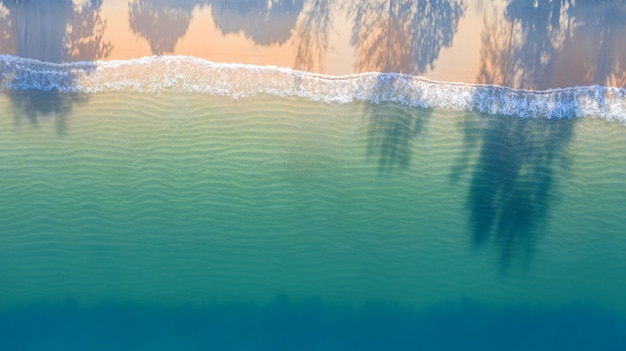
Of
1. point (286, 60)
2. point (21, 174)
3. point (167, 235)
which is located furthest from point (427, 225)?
point (21, 174)

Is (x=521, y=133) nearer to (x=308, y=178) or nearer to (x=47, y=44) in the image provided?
(x=308, y=178)

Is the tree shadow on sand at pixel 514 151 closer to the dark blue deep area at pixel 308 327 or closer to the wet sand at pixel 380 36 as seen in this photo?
the wet sand at pixel 380 36

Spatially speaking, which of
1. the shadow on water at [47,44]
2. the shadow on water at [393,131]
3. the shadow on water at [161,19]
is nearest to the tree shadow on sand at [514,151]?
the shadow on water at [393,131]

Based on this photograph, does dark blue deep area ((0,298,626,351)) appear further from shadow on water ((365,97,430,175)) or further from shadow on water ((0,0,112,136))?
shadow on water ((0,0,112,136))

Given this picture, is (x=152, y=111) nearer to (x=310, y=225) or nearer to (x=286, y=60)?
(x=286, y=60)

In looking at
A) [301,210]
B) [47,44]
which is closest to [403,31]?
[301,210]
